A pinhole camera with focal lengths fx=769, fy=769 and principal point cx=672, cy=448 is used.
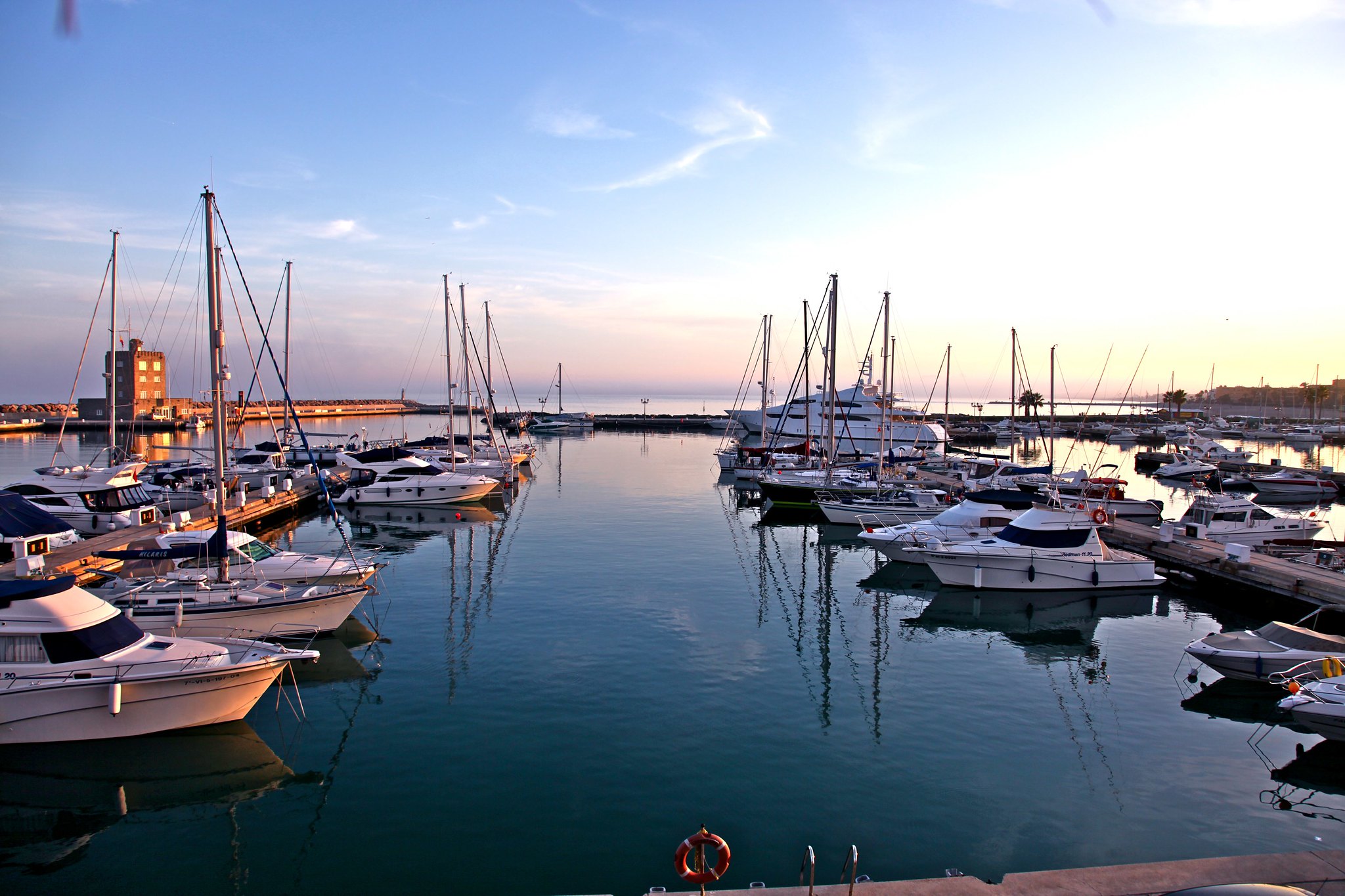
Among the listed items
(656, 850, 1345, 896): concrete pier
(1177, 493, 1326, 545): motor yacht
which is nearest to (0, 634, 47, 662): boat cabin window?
(656, 850, 1345, 896): concrete pier

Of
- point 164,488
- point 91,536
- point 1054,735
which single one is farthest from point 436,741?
point 164,488

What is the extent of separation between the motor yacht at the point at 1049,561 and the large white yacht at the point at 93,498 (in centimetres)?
3136

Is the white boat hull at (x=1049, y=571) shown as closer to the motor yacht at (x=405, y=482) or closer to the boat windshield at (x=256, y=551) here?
the boat windshield at (x=256, y=551)

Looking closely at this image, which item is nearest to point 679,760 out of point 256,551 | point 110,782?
point 110,782

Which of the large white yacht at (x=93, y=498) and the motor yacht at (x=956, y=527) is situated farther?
the large white yacht at (x=93, y=498)

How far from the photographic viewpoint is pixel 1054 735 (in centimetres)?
1423

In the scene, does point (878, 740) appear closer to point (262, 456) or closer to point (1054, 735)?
point (1054, 735)

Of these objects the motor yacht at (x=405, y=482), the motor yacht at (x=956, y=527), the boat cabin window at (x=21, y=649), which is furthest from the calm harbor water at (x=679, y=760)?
the motor yacht at (x=405, y=482)

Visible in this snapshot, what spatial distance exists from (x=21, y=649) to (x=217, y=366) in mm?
8272

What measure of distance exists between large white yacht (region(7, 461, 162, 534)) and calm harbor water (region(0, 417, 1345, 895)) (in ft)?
52.7

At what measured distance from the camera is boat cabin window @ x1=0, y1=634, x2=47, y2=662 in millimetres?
12523

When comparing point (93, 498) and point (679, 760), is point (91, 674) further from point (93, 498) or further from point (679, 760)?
point (93, 498)

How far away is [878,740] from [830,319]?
Result: 33918mm

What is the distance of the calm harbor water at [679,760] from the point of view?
10.1 m
